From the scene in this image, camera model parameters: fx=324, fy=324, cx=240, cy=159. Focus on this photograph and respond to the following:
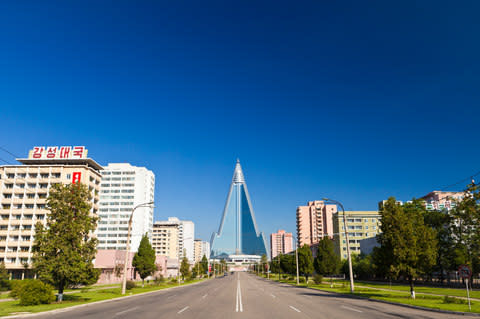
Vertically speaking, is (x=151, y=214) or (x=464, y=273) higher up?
(x=151, y=214)

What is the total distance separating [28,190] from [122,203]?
200 feet

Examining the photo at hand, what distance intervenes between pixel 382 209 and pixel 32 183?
89.4 metres

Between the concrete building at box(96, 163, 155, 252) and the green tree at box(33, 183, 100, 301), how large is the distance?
118m

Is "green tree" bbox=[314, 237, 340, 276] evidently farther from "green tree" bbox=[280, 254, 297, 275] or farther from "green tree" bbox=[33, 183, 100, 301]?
"green tree" bbox=[33, 183, 100, 301]

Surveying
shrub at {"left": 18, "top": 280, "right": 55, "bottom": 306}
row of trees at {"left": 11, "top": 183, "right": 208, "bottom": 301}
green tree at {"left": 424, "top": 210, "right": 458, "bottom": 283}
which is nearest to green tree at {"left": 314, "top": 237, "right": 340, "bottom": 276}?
green tree at {"left": 424, "top": 210, "right": 458, "bottom": 283}

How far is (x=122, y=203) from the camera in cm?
14625

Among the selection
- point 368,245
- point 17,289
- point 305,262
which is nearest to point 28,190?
point 17,289

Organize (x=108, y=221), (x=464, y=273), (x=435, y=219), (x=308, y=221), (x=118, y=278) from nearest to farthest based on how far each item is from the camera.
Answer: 1. (x=464, y=273)
2. (x=435, y=219)
3. (x=118, y=278)
4. (x=108, y=221)
5. (x=308, y=221)

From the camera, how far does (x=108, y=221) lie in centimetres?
14212

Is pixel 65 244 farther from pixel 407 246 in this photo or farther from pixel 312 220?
pixel 312 220

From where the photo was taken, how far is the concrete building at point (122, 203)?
140000 mm

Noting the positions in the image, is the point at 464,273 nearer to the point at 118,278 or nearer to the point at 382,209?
the point at 382,209

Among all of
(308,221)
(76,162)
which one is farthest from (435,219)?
(308,221)

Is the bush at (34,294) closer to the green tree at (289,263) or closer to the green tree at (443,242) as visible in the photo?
the green tree at (443,242)
